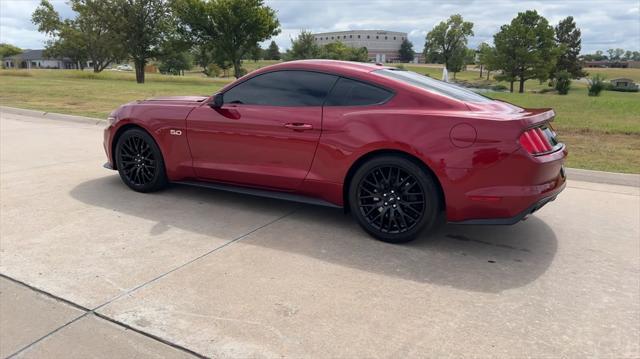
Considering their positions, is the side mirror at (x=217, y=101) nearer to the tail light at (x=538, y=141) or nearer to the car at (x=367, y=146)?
the car at (x=367, y=146)

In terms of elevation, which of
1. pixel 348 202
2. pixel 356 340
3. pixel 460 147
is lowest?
pixel 356 340

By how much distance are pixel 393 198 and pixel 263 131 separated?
138 cm

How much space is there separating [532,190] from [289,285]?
6.39 ft

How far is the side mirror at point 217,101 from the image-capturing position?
15.7ft

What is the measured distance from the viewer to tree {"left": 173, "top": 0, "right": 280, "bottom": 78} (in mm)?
45906

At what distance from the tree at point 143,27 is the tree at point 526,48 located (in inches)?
1318

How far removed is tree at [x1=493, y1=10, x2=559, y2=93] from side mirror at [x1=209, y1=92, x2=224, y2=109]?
48542 mm

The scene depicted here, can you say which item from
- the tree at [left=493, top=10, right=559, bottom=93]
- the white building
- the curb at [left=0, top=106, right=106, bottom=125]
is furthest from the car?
the white building

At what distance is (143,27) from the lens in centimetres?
4816

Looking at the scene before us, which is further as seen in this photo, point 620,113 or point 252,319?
point 620,113

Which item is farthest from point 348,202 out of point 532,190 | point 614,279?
point 614,279

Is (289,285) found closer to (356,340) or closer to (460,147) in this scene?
(356,340)

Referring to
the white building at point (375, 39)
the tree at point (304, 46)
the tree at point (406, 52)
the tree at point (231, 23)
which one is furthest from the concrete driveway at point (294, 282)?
the white building at point (375, 39)

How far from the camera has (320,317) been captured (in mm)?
2900
